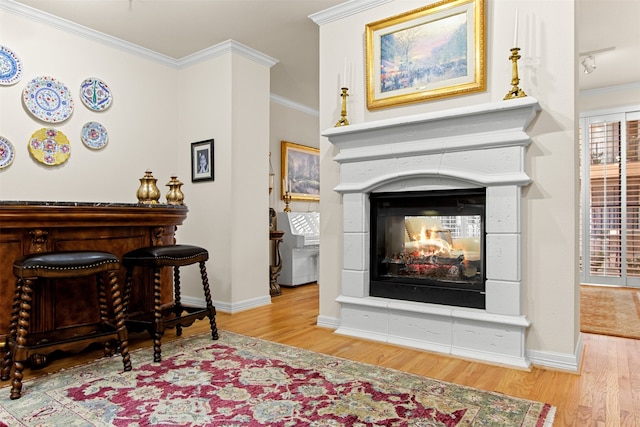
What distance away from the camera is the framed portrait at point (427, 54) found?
2.69 metres

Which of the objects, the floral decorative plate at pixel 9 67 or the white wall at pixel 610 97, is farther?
the white wall at pixel 610 97

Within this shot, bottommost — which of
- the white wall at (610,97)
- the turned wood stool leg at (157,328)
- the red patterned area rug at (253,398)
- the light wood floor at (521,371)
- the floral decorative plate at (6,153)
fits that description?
Result: the light wood floor at (521,371)

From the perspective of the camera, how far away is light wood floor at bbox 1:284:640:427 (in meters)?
1.91

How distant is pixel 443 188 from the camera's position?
276cm

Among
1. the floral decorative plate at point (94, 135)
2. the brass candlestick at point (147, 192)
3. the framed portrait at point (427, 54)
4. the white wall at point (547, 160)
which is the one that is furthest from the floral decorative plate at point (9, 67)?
the white wall at point (547, 160)

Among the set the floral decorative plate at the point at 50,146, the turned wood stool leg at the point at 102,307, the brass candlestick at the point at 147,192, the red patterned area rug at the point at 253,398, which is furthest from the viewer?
the floral decorative plate at the point at 50,146

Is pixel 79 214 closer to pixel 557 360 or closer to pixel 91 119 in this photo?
pixel 91 119

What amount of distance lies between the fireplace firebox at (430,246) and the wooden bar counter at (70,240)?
1.63 m

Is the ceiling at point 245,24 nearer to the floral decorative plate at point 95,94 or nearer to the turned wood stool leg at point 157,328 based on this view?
the floral decorative plate at point 95,94

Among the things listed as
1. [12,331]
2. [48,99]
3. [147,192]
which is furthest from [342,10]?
[12,331]

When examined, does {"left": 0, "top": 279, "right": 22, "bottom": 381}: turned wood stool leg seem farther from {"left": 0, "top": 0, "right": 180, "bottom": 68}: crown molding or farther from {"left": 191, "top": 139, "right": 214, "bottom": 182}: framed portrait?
{"left": 0, "top": 0, "right": 180, "bottom": 68}: crown molding

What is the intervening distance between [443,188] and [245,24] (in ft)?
7.62

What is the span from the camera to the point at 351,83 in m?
3.27

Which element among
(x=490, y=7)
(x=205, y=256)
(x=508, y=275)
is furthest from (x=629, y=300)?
(x=205, y=256)
